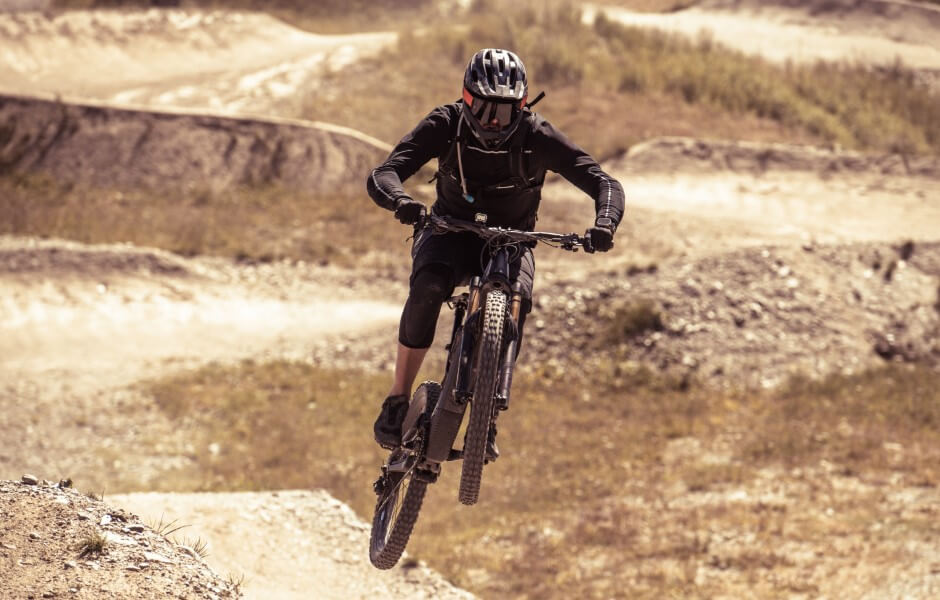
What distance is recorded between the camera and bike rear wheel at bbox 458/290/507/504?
741 centimetres

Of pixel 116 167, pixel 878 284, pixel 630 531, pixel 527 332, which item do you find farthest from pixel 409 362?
pixel 116 167

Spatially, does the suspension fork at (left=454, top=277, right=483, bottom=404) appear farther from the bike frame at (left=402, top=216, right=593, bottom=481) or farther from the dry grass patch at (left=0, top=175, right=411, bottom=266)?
the dry grass patch at (left=0, top=175, right=411, bottom=266)

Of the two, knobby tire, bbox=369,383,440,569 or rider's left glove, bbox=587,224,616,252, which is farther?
knobby tire, bbox=369,383,440,569

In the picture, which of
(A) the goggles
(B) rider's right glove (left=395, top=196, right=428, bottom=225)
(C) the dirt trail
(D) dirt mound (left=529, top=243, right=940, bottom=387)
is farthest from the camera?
(C) the dirt trail

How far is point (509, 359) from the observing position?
25.3 ft

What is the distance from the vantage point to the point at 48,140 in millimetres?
32375

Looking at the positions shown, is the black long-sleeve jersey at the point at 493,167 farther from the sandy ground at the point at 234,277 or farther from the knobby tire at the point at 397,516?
the sandy ground at the point at 234,277

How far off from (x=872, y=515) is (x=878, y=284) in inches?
451

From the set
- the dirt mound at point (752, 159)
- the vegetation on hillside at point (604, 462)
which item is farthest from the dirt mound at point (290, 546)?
the dirt mound at point (752, 159)

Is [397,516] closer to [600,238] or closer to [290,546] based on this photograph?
[600,238]

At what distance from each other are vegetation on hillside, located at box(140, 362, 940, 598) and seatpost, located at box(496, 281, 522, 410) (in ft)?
25.6

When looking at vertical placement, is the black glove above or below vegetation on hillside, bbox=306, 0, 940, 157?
above

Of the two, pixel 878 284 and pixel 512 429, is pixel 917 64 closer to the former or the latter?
pixel 878 284

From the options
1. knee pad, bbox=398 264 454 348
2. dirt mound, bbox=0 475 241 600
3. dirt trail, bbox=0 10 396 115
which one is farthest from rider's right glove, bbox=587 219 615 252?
dirt trail, bbox=0 10 396 115
